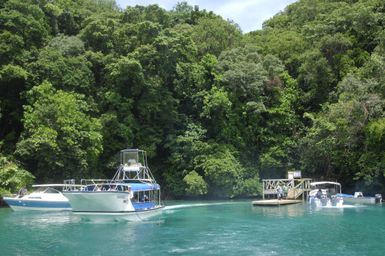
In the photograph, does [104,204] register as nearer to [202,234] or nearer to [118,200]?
[118,200]

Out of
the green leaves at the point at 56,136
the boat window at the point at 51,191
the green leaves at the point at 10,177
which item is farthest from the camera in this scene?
the green leaves at the point at 56,136

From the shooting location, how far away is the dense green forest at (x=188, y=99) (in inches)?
1806

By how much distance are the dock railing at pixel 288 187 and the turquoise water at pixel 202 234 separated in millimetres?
11555

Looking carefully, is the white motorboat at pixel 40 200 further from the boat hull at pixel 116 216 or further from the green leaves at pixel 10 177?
the boat hull at pixel 116 216

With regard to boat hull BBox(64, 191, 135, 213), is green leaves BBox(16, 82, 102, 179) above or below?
above

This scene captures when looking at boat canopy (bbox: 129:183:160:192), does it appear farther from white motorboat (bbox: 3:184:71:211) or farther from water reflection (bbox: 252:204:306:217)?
water reflection (bbox: 252:204:306:217)

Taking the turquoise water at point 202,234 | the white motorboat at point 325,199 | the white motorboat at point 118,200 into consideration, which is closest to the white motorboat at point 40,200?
the turquoise water at point 202,234

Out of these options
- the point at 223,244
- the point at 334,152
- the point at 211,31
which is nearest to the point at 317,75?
the point at 334,152

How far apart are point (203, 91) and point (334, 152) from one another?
16.2 meters

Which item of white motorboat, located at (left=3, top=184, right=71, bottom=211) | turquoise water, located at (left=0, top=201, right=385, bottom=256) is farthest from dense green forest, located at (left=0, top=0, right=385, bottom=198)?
turquoise water, located at (left=0, top=201, right=385, bottom=256)

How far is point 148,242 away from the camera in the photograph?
24.8 metres

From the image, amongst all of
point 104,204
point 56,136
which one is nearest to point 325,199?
point 104,204

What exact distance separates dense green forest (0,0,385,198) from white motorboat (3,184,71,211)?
2796 millimetres

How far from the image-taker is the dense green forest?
45.9 m
